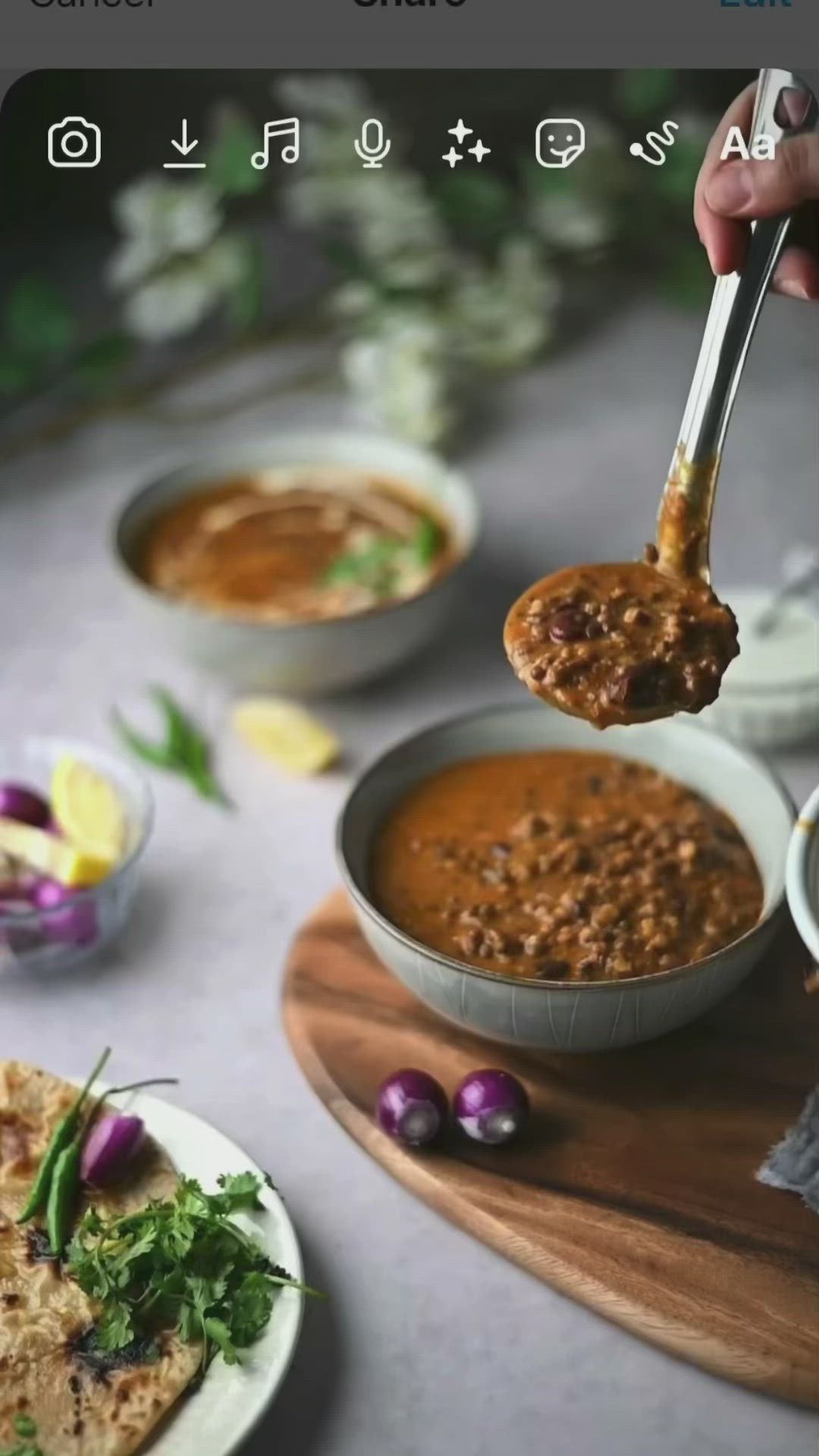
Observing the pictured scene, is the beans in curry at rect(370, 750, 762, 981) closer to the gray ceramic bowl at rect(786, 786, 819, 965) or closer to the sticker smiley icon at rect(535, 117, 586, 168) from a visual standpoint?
the gray ceramic bowl at rect(786, 786, 819, 965)

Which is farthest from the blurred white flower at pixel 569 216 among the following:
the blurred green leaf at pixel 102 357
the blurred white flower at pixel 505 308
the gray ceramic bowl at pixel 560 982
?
the gray ceramic bowl at pixel 560 982

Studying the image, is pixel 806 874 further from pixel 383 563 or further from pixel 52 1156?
pixel 383 563

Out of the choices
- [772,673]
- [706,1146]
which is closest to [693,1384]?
[706,1146]

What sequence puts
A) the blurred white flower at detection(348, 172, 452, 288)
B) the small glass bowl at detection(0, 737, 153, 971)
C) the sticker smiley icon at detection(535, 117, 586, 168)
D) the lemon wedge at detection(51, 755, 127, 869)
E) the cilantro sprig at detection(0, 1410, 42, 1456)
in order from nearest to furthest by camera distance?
1. the cilantro sprig at detection(0, 1410, 42, 1456)
2. the small glass bowl at detection(0, 737, 153, 971)
3. the lemon wedge at detection(51, 755, 127, 869)
4. the sticker smiley icon at detection(535, 117, 586, 168)
5. the blurred white flower at detection(348, 172, 452, 288)

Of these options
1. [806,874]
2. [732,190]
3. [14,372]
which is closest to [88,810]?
[806,874]

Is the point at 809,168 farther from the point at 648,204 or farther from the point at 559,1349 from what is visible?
the point at 648,204

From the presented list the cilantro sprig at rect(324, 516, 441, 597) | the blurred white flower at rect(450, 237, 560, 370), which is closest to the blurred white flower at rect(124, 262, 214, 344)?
the blurred white flower at rect(450, 237, 560, 370)
